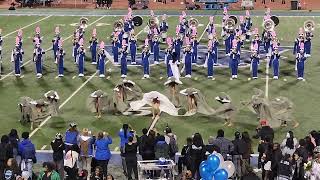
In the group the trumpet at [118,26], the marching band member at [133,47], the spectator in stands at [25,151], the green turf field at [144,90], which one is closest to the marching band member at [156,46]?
the green turf field at [144,90]

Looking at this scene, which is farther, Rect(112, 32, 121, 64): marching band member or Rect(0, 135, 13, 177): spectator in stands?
Rect(112, 32, 121, 64): marching band member

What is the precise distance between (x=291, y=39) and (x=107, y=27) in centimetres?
1118

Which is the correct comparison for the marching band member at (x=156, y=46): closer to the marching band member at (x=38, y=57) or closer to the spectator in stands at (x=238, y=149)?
the marching band member at (x=38, y=57)

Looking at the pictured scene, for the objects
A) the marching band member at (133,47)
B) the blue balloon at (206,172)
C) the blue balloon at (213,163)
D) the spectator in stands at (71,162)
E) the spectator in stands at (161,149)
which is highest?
the marching band member at (133,47)

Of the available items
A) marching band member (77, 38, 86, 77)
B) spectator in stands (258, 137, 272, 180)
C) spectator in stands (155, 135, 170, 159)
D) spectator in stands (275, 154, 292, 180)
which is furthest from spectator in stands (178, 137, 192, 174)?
marching band member (77, 38, 86, 77)

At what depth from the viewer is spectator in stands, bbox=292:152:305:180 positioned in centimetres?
1329

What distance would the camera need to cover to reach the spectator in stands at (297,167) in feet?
43.6

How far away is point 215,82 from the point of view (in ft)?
81.8

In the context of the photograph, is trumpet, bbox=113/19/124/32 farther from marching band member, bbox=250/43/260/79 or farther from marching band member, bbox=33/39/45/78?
marching band member, bbox=250/43/260/79

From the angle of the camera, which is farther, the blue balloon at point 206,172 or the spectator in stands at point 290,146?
the spectator in stands at point 290,146

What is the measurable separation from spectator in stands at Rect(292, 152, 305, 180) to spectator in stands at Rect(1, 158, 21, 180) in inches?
220

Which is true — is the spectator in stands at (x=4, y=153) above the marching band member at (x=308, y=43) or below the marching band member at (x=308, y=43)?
below

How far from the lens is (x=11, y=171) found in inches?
503

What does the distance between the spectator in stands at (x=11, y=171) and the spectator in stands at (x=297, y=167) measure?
5.60 m
